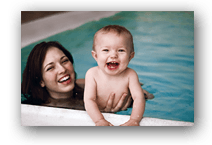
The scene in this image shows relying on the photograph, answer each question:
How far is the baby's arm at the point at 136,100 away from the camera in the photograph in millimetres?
1304

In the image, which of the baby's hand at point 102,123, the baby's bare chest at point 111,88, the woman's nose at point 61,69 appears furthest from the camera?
the woman's nose at point 61,69

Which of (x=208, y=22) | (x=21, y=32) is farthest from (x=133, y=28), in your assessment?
(x=21, y=32)

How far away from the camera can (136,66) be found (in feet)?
4.90

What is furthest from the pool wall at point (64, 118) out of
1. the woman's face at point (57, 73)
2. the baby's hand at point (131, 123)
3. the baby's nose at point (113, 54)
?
the baby's nose at point (113, 54)

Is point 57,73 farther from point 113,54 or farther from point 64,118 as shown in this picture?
point 113,54

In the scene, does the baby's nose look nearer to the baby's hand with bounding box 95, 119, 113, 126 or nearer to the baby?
the baby

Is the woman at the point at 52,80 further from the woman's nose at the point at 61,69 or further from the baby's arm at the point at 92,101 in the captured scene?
the baby's arm at the point at 92,101

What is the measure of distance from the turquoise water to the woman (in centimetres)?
24

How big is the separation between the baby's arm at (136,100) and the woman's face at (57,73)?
0.49m

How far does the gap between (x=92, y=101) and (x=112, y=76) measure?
219mm

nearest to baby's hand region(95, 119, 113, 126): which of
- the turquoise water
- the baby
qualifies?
the baby

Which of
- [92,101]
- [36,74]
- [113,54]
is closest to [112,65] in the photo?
[113,54]
